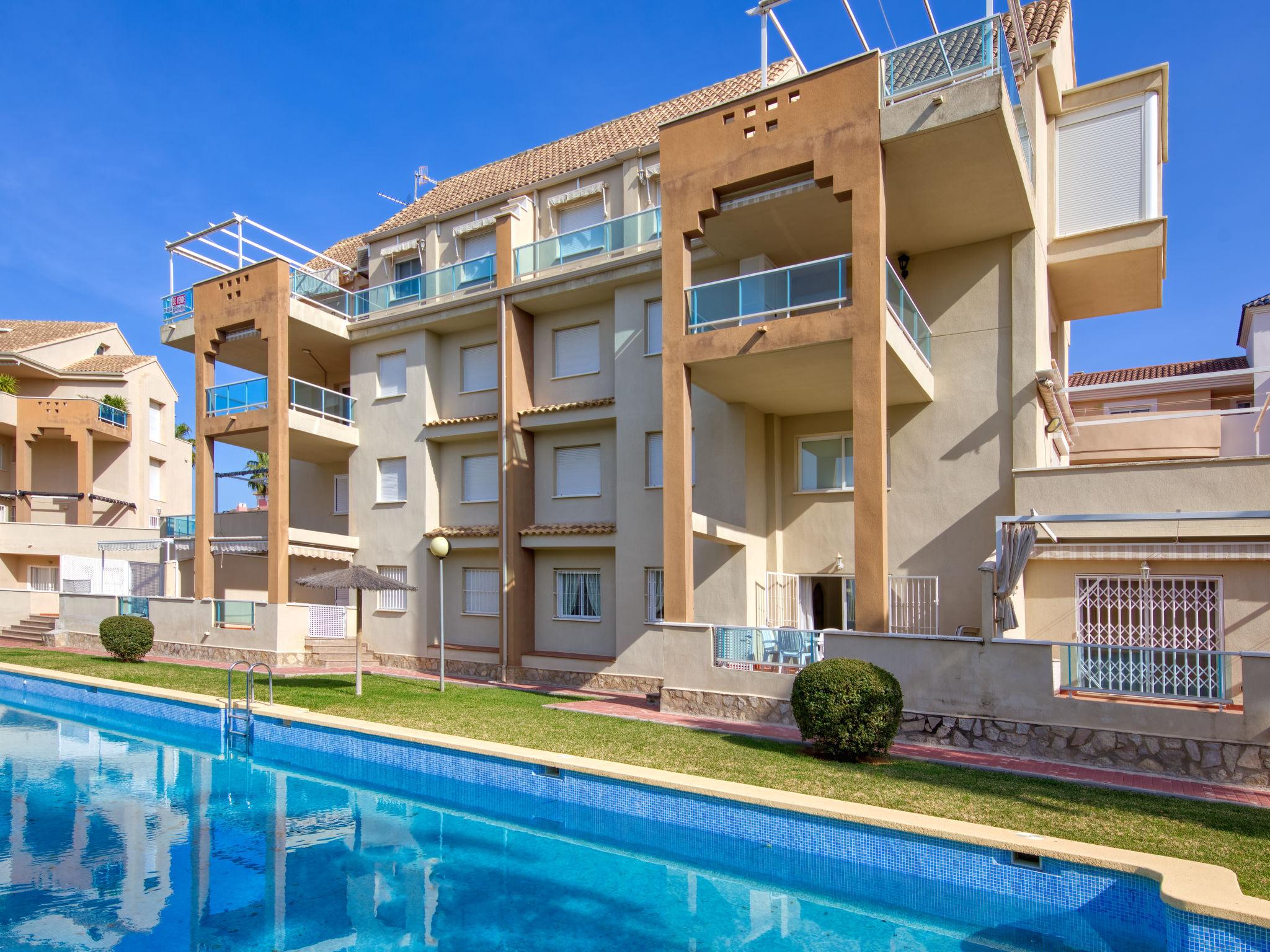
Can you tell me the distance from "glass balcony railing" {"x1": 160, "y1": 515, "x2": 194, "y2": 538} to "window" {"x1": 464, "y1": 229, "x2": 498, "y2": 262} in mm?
12001

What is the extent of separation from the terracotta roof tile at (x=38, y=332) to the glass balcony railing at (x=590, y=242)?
25.9m

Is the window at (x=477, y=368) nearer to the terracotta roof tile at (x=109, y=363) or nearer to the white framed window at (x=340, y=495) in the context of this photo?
the white framed window at (x=340, y=495)

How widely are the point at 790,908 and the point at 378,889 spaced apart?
3690 mm

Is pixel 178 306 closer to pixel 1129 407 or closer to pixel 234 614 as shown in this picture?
pixel 234 614

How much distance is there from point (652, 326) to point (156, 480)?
3011cm

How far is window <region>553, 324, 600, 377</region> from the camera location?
1977cm

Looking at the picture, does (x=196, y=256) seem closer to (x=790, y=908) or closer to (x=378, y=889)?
(x=378, y=889)

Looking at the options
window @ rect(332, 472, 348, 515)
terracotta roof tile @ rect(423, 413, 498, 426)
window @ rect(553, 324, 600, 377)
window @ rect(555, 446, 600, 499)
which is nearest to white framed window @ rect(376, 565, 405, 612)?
window @ rect(332, 472, 348, 515)

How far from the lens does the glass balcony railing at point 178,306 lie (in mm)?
24281

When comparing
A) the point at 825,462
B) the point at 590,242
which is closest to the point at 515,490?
the point at 590,242

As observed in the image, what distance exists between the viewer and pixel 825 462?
16.3m

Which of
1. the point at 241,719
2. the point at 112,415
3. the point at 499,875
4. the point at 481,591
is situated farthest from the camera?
the point at 112,415

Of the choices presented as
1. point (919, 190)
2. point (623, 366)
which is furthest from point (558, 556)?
point (919, 190)

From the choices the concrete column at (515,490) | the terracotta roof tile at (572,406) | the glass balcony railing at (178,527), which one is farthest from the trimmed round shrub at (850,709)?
the glass balcony railing at (178,527)
